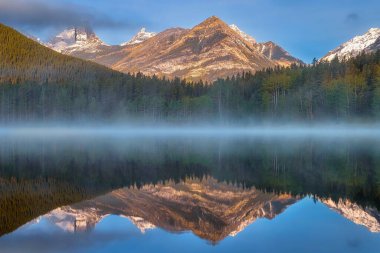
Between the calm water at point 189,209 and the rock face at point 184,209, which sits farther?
the rock face at point 184,209

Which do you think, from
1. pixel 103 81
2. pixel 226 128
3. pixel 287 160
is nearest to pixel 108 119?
pixel 103 81

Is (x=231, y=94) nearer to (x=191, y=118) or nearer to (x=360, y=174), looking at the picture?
(x=191, y=118)

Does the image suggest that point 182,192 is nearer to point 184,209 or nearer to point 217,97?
point 184,209

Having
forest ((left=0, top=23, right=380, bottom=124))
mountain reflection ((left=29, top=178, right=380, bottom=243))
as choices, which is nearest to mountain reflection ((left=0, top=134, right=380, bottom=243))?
mountain reflection ((left=29, top=178, right=380, bottom=243))

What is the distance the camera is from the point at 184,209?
16.4 m

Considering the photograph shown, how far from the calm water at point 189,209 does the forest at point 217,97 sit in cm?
8843

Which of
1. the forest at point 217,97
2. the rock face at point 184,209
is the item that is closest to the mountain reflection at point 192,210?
the rock face at point 184,209

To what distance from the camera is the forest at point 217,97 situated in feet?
367

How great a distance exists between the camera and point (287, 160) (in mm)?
32781

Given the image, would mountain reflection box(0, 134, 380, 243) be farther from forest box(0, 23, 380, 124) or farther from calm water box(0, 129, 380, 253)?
forest box(0, 23, 380, 124)

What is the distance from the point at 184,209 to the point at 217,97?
137 m

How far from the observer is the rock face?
13.7 metres

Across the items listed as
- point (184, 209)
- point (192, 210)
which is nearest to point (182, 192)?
point (184, 209)

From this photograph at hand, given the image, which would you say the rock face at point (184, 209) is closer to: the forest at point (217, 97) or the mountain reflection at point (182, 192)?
the mountain reflection at point (182, 192)
